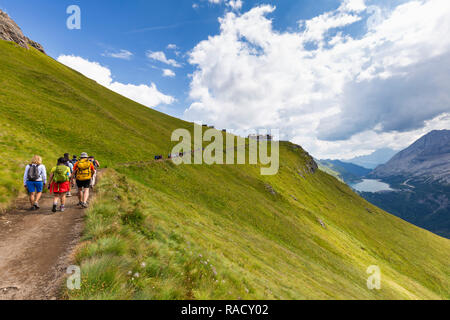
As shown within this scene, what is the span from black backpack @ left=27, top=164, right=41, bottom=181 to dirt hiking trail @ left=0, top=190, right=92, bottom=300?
1776 mm

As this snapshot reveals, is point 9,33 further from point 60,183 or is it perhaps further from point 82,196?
point 82,196

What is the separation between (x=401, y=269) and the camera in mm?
63781

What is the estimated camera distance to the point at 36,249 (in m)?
6.86

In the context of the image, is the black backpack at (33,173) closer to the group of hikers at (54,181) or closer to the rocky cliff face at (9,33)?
the group of hikers at (54,181)

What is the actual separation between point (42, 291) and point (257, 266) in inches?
515

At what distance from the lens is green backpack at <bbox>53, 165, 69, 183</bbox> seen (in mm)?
10766

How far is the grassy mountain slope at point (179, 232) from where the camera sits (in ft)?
21.8

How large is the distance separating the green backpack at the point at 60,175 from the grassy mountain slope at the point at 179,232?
235cm

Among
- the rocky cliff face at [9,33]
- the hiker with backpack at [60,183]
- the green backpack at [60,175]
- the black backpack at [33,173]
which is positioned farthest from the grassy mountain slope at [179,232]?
the rocky cliff face at [9,33]

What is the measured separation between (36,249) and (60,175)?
5380mm

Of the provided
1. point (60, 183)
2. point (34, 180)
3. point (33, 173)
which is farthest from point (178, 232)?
point (33, 173)

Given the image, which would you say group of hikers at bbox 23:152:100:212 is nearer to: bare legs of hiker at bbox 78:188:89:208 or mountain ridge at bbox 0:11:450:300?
bare legs of hiker at bbox 78:188:89:208

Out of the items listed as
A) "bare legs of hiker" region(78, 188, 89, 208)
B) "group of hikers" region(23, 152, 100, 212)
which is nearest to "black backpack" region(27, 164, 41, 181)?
"group of hikers" region(23, 152, 100, 212)
